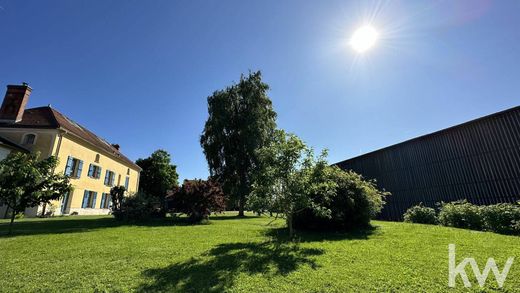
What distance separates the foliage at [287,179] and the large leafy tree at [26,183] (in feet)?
28.5

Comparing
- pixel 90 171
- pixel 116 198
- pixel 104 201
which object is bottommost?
pixel 116 198

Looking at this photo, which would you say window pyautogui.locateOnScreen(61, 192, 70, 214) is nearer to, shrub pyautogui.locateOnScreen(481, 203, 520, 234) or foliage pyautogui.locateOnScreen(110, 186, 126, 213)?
foliage pyautogui.locateOnScreen(110, 186, 126, 213)

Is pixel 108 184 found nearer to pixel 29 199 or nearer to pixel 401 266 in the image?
pixel 29 199

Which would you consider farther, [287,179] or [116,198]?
[116,198]

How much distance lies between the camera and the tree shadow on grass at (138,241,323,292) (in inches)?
176

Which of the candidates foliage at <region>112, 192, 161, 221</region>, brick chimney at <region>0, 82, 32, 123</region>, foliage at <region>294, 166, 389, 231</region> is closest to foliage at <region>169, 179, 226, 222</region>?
foliage at <region>112, 192, 161, 221</region>

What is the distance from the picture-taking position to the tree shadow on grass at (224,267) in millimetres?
4469

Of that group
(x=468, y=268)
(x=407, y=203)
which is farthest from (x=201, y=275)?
(x=407, y=203)

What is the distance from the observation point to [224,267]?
5.50 m

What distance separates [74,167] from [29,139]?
382cm

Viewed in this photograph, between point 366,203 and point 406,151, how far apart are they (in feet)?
36.7

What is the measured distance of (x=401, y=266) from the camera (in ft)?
17.5

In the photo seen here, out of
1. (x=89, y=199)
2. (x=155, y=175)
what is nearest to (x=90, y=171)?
(x=89, y=199)

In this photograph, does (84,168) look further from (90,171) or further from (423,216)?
(423,216)
